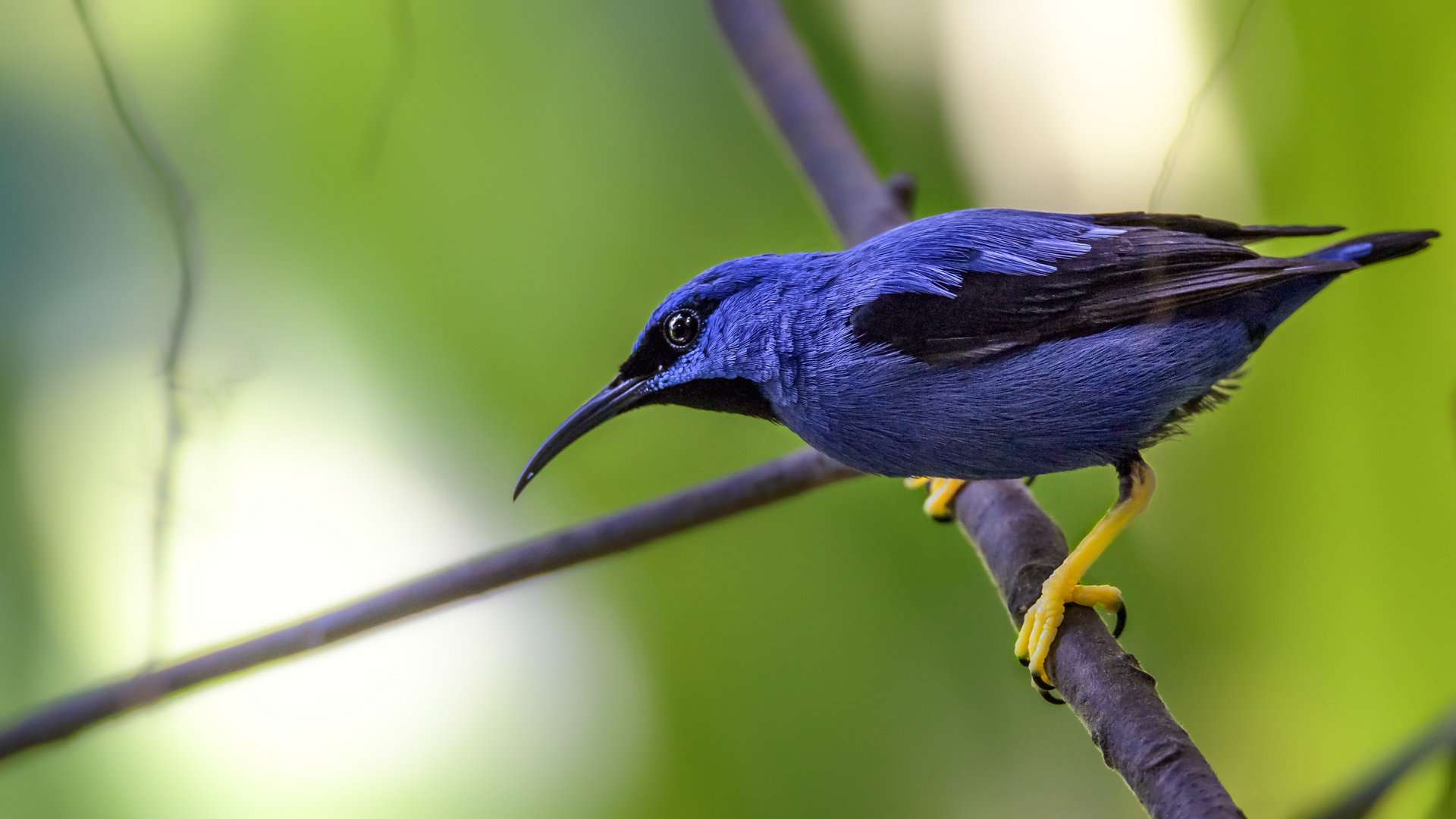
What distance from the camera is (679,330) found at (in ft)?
4.55

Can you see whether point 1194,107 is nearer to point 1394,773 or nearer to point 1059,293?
point 1059,293

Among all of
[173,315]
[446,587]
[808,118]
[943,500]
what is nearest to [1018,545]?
[943,500]

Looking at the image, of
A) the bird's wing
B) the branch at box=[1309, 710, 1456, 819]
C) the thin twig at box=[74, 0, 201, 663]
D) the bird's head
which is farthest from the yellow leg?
the thin twig at box=[74, 0, 201, 663]

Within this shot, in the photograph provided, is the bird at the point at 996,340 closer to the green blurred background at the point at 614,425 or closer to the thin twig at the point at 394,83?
the green blurred background at the point at 614,425

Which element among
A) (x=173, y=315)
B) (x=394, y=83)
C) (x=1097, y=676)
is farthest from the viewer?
(x=394, y=83)

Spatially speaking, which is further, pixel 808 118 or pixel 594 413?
pixel 808 118

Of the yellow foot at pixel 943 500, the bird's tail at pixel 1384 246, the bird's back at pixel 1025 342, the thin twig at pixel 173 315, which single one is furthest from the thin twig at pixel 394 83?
the bird's tail at pixel 1384 246

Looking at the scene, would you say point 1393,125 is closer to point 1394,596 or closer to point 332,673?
point 1394,596

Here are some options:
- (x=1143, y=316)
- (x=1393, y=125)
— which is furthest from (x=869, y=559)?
(x=1393, y=125)

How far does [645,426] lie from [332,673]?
85 centimetres

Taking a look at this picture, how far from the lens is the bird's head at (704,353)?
137 cm

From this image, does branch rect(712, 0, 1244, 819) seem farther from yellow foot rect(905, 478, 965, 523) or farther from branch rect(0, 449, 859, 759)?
branch rect(0, 449, 859, 759)

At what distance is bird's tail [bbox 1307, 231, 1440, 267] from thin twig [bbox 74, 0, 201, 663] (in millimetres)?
1932

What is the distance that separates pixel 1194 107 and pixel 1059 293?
292 millimetres
